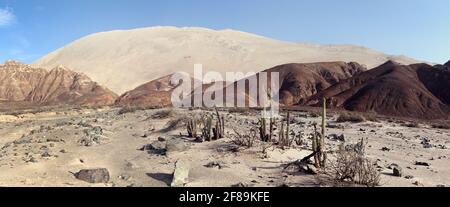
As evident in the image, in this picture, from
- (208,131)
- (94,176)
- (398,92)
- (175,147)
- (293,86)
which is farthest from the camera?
(293,86)

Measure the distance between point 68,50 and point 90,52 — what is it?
1268 centimetres

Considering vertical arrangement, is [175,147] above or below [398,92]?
below

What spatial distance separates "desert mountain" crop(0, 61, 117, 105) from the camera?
61188 mm

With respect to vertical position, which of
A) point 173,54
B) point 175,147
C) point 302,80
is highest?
point 173,54

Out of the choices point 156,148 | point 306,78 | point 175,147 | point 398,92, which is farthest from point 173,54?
point 175,147

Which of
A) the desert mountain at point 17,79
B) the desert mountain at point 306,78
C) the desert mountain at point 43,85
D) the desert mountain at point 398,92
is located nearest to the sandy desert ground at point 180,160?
the desert mountain at point 398,92

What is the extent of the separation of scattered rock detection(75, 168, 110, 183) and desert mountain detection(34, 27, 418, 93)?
73.8 m

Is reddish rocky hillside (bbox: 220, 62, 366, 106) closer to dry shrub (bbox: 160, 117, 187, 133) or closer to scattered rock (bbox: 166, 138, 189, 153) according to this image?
dry shrub (bbox: 160, 117, 187, 133)

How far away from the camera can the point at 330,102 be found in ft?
130

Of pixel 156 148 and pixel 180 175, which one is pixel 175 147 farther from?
pixel 180 175

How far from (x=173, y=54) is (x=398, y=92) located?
242ft

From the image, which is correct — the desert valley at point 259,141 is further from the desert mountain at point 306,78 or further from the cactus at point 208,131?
the desert mountain at point 306,78

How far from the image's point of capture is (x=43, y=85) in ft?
216

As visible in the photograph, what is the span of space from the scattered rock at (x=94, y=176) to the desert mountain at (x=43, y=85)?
5133 centimetres
